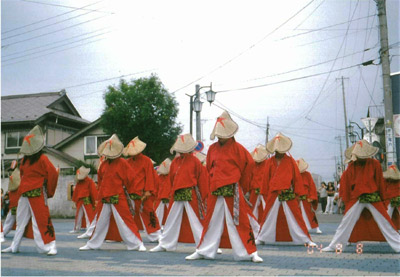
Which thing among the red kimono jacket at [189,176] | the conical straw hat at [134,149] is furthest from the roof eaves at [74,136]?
the red kimono jacket at [189,176]

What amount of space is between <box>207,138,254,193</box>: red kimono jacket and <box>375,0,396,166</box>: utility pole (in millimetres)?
6792

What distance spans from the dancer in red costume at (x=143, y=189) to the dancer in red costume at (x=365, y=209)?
436cm

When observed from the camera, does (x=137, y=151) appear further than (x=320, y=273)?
Yes

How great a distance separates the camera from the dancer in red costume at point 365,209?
8.38 meters

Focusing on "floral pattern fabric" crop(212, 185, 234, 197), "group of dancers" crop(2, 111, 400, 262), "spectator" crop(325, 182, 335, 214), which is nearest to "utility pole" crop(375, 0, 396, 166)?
"group of dancers" crop(2, 111, 400, 262)

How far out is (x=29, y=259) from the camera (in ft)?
26.2

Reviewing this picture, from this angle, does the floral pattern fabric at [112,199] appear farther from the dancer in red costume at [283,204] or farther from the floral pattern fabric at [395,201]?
the floral pattern fabric at [395,201]

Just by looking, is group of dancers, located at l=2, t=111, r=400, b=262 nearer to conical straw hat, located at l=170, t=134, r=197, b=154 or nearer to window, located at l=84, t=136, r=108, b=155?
conical straw hat, located at l=170, t=134, r=197, b=154

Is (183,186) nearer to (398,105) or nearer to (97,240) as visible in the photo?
(97,240)

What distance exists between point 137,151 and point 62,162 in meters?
22.3

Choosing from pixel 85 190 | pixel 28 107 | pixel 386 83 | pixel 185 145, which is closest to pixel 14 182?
pixel 85 190

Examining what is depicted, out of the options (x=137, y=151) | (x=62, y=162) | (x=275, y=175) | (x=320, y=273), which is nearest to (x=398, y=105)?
(x=275, y=175)

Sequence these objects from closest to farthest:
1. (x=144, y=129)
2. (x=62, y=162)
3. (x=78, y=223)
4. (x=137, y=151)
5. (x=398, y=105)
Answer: (x=137, y=151), (x=78, y=223), (x=398, y=105), (x=144, y=129), (x=62, y=162)

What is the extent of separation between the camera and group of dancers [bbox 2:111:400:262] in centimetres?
765
